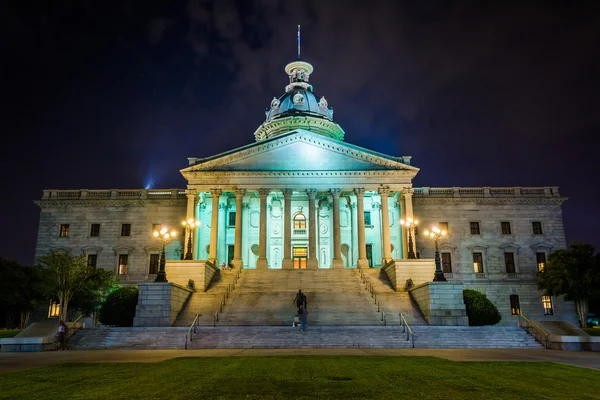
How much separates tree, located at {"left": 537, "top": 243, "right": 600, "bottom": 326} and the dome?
33.8 m

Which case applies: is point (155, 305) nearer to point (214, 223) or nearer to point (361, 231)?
point (214, 223)

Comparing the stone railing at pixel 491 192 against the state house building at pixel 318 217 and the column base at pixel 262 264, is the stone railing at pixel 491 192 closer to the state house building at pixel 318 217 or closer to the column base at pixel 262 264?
the state house building at pixel 318 217

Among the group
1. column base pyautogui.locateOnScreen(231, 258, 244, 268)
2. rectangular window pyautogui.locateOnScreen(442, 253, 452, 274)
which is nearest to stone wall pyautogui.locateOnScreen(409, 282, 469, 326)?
column base pyautogui.locateOnScreen(231, 258, 244, 268)

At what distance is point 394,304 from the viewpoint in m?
32.9

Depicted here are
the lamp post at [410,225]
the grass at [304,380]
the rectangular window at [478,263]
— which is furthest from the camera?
the rectangular window at [478,263]

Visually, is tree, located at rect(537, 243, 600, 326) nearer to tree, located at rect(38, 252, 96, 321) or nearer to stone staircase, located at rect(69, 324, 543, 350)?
stone staircase, located at rect(69, 324, 543, 350)

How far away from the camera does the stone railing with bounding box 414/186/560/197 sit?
52.4 meters

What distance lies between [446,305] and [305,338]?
10.5 meters

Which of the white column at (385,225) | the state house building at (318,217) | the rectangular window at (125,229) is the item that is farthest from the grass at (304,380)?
the rectangular window at (125,229)

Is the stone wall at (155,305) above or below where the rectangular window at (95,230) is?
below

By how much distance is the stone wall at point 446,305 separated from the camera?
28984mm

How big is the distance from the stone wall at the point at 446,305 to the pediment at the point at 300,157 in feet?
62.8

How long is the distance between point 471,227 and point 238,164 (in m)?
26.2

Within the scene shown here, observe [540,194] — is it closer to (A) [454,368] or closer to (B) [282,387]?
(A) [454,368]
